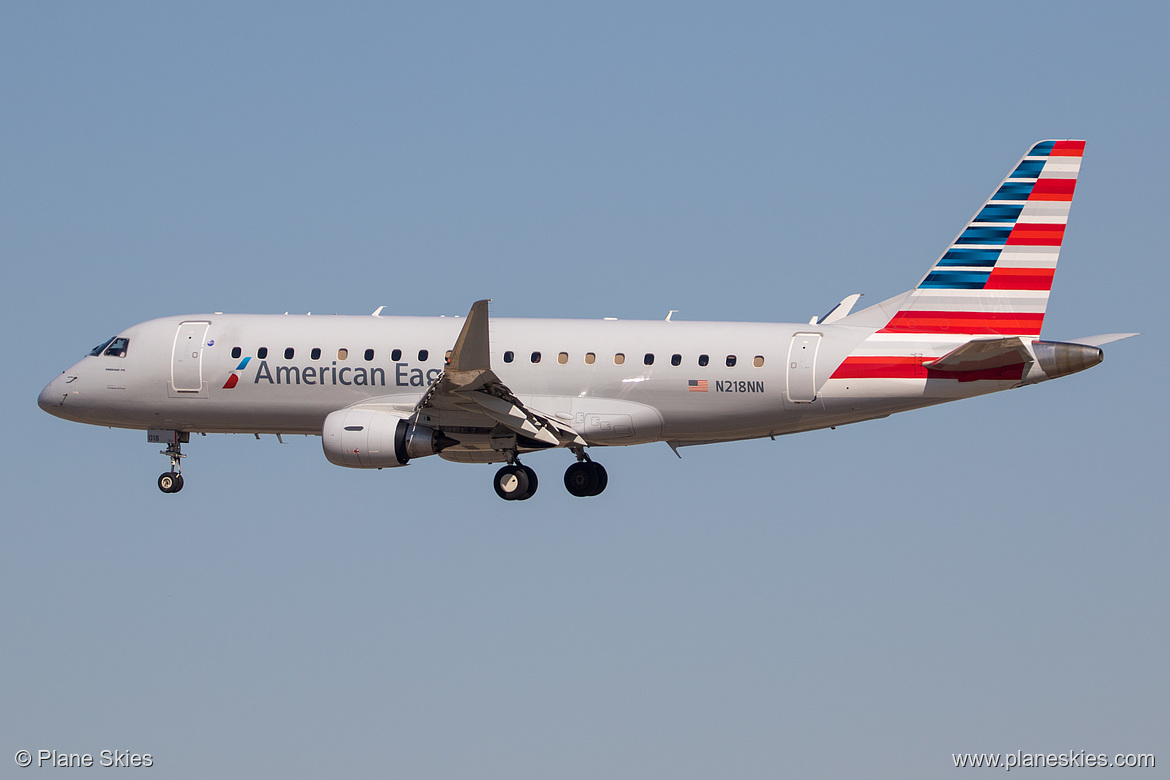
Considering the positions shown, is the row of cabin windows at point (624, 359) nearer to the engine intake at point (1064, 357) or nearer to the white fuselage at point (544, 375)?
the white fuselage at point (544, 375)

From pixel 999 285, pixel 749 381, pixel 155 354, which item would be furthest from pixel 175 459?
pixel 999 285

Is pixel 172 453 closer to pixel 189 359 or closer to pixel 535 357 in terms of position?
pixel 189 359

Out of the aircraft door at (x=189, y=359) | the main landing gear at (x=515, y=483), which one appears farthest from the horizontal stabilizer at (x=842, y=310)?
the aircraft door at (x=189, y=359)

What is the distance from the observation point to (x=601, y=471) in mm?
44781

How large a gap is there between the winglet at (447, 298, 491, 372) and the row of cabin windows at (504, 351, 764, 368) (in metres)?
3.51

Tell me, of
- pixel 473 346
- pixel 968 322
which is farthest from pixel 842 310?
pixel 473 346

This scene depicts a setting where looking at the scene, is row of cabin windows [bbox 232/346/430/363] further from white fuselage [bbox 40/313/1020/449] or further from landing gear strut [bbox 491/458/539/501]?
landing gear strut [bbox 491/458/539/501]

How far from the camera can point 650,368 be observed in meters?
42.5

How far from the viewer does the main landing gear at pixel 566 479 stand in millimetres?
42906

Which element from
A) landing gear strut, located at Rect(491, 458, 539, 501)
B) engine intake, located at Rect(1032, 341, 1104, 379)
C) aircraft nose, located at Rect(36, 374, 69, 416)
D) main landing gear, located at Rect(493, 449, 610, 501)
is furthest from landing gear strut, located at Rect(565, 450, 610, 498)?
aircraft nose, located at Rect(36, 374, 69, 416)

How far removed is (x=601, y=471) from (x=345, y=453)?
7391 millimetres

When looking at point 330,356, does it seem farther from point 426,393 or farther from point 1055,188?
point 1055,188

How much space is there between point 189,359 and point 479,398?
9.20 m

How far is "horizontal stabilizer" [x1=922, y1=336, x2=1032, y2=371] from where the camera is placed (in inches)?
1564
